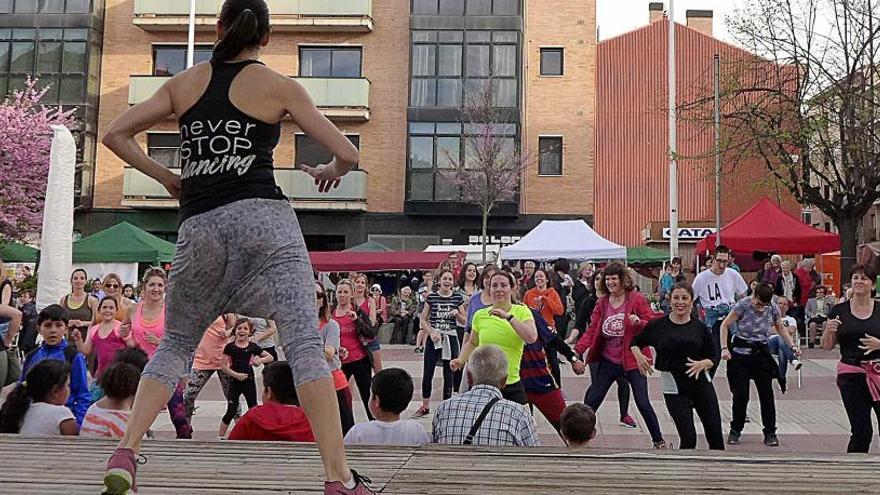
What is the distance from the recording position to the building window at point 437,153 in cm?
3086

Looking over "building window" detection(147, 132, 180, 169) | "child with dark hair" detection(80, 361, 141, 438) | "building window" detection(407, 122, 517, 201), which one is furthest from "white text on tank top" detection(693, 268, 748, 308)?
"building window" detection(147, 132, 180, 169)

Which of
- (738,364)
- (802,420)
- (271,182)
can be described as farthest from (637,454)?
(802,420)

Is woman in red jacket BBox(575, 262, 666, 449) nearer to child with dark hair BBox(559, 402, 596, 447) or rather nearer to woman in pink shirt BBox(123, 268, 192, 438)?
child with dark hair BBox(559, 402, 596, 447)

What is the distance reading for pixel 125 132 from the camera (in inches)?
124

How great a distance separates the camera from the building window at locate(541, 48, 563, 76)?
3238cm

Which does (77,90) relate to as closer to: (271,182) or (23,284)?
(23,284)

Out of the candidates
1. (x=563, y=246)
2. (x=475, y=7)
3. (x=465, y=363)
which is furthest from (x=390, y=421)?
(x=475, y=7)

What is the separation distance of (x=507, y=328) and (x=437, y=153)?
24.1 meters

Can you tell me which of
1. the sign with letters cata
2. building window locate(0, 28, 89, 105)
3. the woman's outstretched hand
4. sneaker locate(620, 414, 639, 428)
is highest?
building window locate(0, 28, 89, 105)

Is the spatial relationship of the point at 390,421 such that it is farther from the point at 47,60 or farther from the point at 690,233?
the point at 47,60

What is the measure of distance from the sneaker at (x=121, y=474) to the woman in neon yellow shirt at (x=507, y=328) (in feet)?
15.3

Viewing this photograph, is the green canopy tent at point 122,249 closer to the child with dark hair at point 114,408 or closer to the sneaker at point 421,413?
the sneaker at point 421,413

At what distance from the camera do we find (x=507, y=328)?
7.70m

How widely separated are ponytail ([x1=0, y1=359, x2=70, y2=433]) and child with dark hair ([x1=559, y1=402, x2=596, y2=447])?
339 cm
